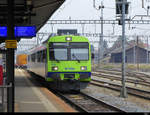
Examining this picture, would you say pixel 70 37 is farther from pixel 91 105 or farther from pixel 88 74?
pixel 91 105

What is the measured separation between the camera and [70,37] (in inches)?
620

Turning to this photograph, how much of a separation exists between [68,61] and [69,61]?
49 mm

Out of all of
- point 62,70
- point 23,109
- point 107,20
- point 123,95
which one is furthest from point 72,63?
point 107,20

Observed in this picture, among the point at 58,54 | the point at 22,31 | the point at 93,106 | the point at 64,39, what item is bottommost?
the point at 93,106

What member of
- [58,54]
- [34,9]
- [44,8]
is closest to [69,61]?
[58,54]

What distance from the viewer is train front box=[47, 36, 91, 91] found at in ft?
50.3

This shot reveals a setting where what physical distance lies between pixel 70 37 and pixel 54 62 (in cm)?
150

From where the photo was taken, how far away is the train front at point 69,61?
15.3m

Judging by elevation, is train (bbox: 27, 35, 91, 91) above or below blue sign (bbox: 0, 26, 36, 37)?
below

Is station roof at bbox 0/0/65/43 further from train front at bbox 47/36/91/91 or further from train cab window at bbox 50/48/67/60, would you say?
train cab window at bbox 50/48/67/60

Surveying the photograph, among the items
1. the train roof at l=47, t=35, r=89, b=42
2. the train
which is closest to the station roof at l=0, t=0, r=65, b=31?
the train roof at l=47, t=35, r=89, b=42

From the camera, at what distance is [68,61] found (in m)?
15.4

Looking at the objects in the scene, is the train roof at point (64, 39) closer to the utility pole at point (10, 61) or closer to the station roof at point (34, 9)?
the station roof at point (34, 9)

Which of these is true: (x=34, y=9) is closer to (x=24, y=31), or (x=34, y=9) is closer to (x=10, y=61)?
(x=24, y=31)
